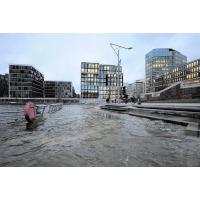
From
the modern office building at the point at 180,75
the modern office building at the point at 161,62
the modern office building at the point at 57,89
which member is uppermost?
the modern office building at the point at 161,62

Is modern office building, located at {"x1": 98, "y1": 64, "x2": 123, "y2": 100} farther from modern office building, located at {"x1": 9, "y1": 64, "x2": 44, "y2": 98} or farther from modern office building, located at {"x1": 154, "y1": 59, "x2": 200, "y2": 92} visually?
modern office building, located at {"x1": 9, "y1": 64, "x2": 44, "y2": 98}

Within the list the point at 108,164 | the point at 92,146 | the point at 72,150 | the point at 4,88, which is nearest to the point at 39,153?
the point at 72,150

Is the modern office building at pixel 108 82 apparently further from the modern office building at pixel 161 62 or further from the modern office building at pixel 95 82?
the modern office building at pixel 161 62

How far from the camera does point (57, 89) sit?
163 meters

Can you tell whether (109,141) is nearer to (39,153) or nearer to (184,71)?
(39,153)

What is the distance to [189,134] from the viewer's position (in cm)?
810

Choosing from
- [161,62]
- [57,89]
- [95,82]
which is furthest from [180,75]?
[57,89]

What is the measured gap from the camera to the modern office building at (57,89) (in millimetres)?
163250

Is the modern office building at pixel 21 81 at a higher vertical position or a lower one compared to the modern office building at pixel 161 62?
lower

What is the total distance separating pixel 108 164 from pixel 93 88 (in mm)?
124486

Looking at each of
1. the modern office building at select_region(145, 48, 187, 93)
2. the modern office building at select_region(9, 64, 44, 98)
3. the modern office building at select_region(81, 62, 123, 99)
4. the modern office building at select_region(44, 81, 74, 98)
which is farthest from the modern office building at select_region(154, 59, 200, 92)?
the modern office building at select_region(9, 64, 44, 98)

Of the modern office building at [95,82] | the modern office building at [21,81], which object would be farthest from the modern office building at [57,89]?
the modern office building at [95,82]

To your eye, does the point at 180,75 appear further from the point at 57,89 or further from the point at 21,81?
the point at 21,81

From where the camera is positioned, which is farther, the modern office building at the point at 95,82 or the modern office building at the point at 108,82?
the modern office building at the point at 108,82
